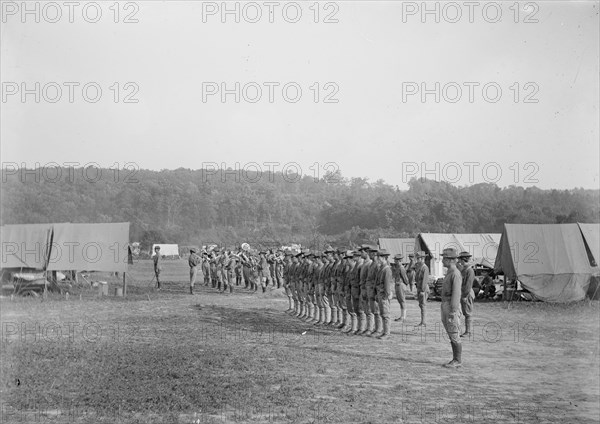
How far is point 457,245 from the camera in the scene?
2675 centimetres

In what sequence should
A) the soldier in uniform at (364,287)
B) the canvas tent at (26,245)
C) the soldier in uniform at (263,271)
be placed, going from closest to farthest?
the soldier in uniform at (364,287)
the canvas tent at (26,245)
the soldier in uniform at (263,271)

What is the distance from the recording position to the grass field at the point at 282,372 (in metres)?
7.57

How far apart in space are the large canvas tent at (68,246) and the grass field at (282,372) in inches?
234

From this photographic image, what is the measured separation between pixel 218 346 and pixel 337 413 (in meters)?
5.17

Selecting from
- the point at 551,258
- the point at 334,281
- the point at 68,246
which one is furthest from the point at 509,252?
the point at 68,246

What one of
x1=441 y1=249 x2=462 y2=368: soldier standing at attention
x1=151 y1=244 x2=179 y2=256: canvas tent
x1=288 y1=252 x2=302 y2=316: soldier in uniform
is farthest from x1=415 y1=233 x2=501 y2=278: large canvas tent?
x1=151 y1=244 x2=179 y2=256: canvas tent

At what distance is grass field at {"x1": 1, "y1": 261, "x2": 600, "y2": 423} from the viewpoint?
7.57 m

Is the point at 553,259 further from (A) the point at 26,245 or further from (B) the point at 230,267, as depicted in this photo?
(A) the point at 26,245

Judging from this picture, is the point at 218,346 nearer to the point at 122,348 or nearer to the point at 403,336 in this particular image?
the point at 122,348

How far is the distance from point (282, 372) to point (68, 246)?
1579cm

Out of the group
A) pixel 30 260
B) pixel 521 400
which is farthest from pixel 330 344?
pixel 30 260

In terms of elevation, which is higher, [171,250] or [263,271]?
[171,250]

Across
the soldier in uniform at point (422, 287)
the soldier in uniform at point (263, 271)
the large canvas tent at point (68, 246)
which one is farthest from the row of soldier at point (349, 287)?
the soldier in uniform at point (263, 271)

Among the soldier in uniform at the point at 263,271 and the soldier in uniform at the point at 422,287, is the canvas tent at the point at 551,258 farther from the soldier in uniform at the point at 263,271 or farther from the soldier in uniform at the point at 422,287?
the soldier in uniform at the point at 263,271
